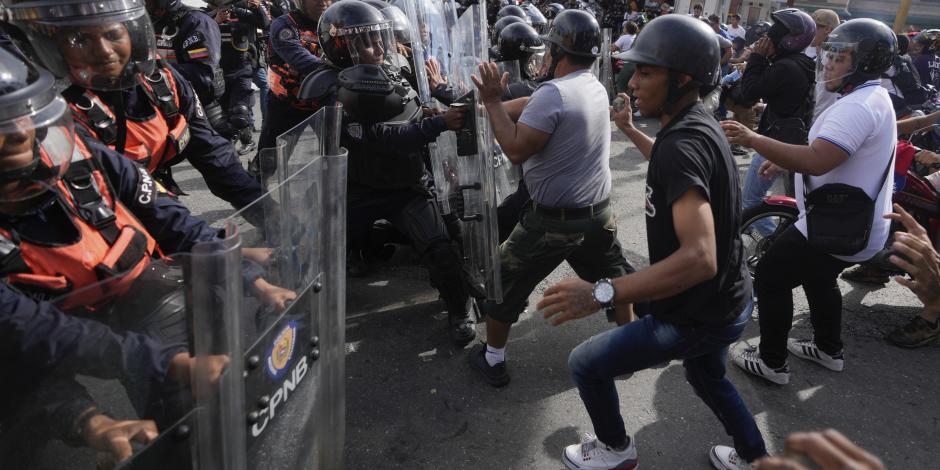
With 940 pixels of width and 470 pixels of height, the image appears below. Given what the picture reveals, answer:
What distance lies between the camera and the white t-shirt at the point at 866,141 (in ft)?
8.76

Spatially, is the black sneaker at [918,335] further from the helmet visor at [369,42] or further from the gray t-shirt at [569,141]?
the helmet visor at [369,42]

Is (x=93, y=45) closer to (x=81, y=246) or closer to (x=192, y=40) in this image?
(x=81, y=246)

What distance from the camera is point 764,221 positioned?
4.26 meters

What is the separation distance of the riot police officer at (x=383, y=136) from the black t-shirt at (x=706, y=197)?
1.13 meters

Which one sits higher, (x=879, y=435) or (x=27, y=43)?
(x=27, y=43)

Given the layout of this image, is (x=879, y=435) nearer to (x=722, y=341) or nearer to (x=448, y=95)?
(x=722, y=341)

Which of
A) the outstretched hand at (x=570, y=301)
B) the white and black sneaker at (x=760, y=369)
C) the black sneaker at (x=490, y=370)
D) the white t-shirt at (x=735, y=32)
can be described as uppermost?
the outstretched hand at (x=570, y=301)

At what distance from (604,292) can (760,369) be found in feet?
5.67

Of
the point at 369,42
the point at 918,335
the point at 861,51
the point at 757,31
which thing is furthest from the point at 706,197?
the point at 757,31

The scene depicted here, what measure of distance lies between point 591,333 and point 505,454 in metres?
1.18

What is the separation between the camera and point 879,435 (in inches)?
114

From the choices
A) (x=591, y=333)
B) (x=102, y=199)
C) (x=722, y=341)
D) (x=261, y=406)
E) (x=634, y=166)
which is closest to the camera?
(x=261, y=406)

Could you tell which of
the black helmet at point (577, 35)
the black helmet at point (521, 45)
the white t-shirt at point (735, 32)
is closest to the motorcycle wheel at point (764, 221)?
the black helmet at point (521, 45)

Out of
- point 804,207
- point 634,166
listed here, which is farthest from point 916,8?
point 804,207
